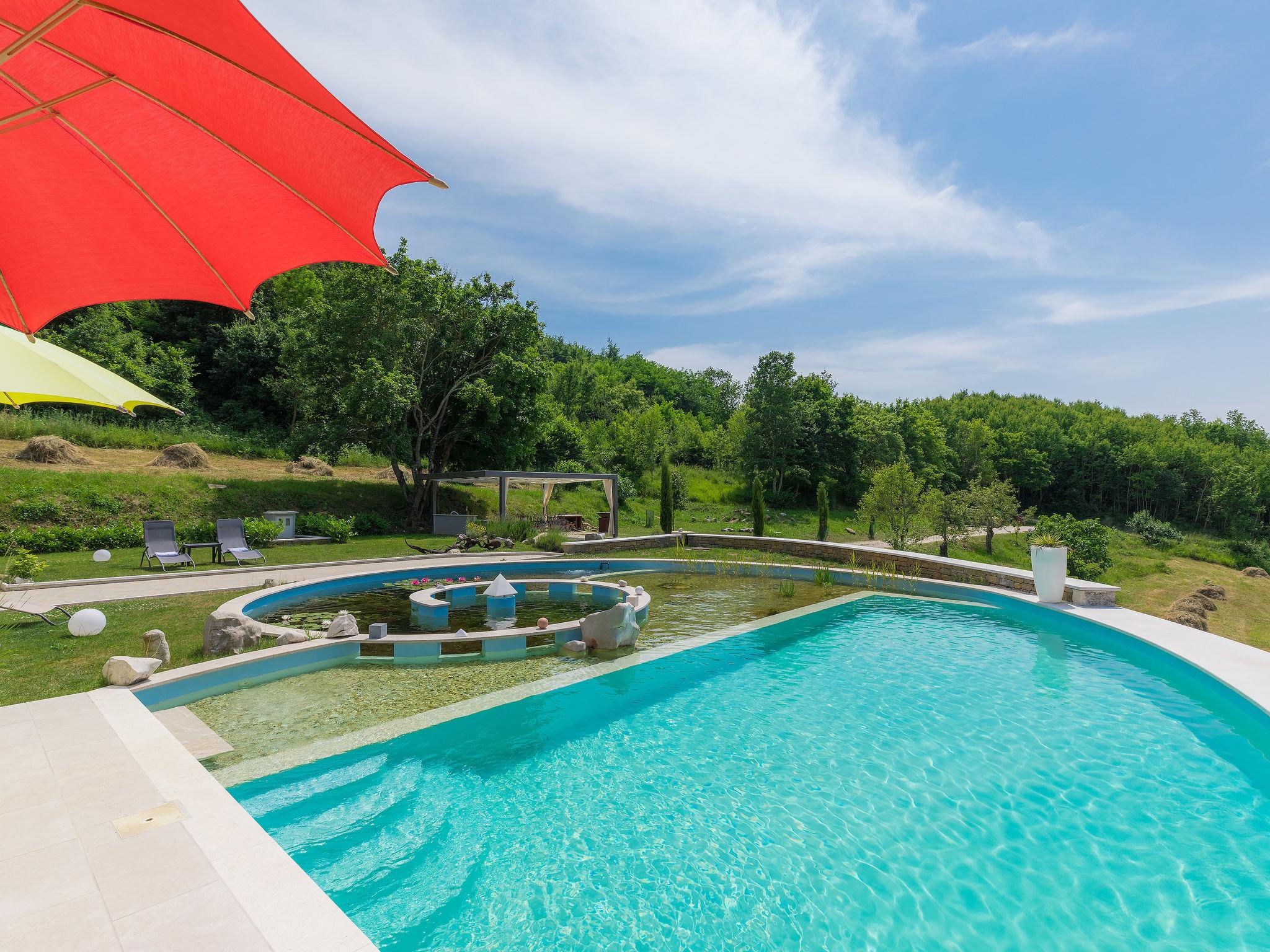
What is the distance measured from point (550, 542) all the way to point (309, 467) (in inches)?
428

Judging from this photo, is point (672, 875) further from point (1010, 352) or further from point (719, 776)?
point (1010, 352)

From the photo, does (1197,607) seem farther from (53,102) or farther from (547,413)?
(53,102)

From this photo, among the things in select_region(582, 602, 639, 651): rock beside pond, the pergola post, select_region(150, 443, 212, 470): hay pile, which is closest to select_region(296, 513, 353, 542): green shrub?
select_region(150, 443, 212, 470): hay pile

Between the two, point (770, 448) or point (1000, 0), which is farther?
point (770, 448)

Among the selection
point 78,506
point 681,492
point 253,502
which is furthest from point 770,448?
point 78,506

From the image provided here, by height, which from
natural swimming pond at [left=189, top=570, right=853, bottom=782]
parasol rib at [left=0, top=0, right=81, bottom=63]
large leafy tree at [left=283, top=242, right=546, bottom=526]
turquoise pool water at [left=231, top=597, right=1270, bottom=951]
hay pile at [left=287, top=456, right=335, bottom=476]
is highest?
large leafy tree at [left=283, top=242, right=546, bottom=526]

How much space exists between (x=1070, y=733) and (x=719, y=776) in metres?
3.08

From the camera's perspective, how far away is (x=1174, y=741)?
4.68 metres

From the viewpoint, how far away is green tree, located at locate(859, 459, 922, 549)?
1998 cm

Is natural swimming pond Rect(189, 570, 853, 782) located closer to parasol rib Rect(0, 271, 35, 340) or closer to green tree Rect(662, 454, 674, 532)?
parasol rib Rect(0, 271, 35, 340)

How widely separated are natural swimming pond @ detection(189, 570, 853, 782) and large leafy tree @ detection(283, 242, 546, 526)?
1028cm

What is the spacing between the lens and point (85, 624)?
621 centimetres

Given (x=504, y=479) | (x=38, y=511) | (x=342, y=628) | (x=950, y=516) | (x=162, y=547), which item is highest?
(x=504, y=479)

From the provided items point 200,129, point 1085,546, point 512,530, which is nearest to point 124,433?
point 512,530
